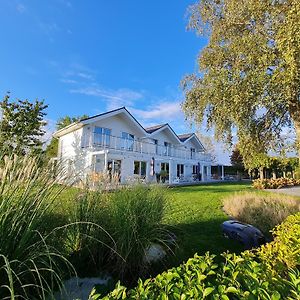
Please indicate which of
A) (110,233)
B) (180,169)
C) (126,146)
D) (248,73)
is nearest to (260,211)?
(248,73)

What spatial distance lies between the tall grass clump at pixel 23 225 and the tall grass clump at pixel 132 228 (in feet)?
4.32

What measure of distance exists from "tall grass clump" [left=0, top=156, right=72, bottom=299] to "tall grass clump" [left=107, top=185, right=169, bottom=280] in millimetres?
1316

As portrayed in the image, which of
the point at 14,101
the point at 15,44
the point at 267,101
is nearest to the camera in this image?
the point at 267,101

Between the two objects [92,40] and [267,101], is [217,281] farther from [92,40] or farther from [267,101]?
[92,40]

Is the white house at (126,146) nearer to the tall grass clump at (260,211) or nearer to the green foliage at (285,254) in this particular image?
the tall grass clump at (260,211)

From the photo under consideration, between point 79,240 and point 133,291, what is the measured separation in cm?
240

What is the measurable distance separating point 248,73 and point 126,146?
19.3m

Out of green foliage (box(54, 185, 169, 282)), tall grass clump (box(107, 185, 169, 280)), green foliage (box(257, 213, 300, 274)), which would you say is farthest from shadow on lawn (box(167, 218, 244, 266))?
green foliage (box(257, 213, 300, 274))

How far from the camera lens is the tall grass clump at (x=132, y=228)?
3.65m

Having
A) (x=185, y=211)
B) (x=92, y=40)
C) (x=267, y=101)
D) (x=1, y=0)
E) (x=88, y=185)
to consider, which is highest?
(x=92, y=40)

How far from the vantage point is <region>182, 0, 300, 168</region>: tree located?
19.7 ft

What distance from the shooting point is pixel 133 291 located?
1494mm

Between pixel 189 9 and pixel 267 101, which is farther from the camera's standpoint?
pixel 189 9

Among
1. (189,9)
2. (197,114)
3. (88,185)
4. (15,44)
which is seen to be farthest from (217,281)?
(15,44)
